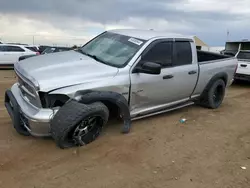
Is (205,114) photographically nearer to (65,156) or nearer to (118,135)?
(118,135)

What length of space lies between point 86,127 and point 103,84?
0.69m

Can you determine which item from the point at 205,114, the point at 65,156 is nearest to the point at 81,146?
the point at 65,156

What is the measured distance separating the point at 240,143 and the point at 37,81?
337 cm

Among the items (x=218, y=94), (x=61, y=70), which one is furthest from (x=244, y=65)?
(x=61, y=70)

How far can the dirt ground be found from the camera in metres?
3.06

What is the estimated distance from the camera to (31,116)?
3.48 meters

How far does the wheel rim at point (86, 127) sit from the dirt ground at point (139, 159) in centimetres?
18

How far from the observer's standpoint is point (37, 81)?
11.5 ft

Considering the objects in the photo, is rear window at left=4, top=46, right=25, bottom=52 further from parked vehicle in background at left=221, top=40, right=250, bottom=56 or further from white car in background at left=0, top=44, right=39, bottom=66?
parked vehicle in background at left=221, top=40, right=250, bottom=56

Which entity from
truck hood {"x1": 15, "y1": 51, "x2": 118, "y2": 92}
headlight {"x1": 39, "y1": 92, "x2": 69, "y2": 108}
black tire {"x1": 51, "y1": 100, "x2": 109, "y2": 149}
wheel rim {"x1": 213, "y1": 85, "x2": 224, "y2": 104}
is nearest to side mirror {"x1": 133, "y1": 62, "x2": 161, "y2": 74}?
truck hood {"x1": 15, "y1": 51, "x2": 118, "y2": 92}

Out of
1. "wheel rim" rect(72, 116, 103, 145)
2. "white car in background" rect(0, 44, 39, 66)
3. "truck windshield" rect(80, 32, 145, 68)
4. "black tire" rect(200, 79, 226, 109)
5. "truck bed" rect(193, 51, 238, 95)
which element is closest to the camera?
"wheel rim" rect(72, 116, 103, 145)

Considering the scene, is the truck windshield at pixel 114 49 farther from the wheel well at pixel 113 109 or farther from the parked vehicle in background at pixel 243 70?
the parked vehicle in background at pixel 243 70

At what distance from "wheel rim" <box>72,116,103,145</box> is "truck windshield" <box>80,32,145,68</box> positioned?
98 cm

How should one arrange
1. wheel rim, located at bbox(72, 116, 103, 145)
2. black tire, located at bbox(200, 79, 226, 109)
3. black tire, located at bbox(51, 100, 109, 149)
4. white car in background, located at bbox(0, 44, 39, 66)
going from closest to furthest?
black tire, located at bbox(51, 100, 109, 149)
wheel rim, located at bbox(72, 116, 103, 145)
black tire, located at bbox(200, 79, 226, 109)
white car in background, located at bbox(0, 44, 39, 66)
